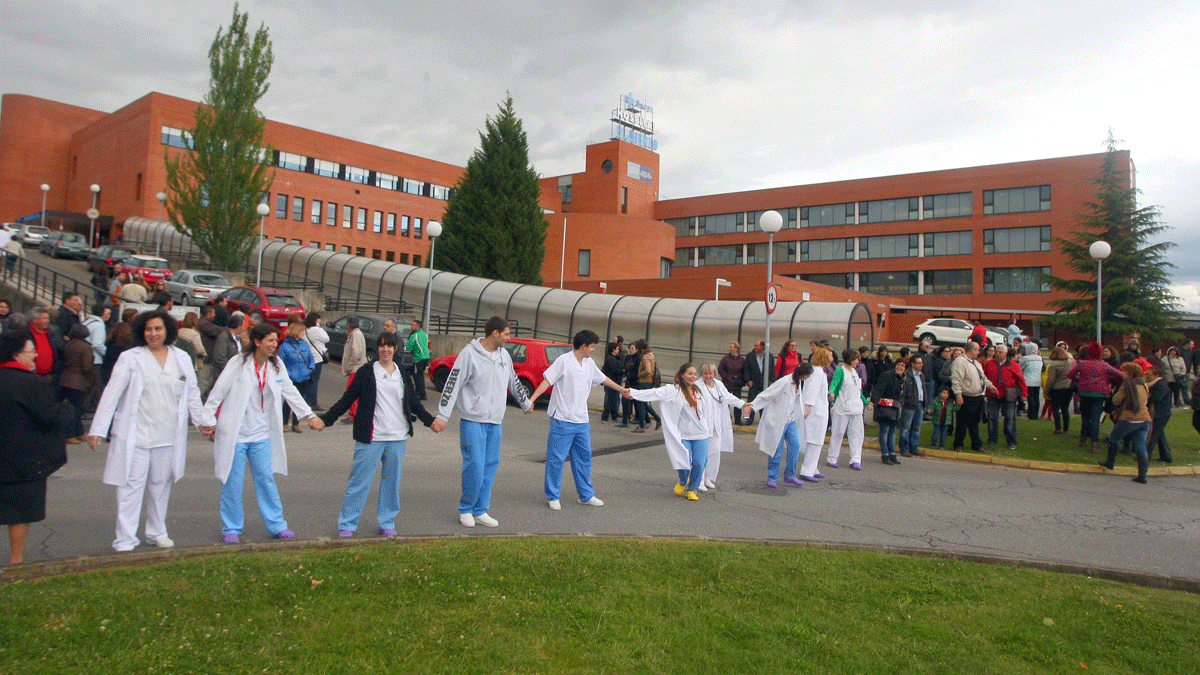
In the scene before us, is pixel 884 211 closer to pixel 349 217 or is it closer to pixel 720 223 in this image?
pixel 720 223

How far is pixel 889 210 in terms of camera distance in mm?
58688

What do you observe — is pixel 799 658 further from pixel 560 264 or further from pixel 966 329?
pixel 560 264

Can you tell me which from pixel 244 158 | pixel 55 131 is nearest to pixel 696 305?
pixel 244 158

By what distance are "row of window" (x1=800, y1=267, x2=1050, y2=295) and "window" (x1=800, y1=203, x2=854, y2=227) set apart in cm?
438

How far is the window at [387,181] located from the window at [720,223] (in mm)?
27486

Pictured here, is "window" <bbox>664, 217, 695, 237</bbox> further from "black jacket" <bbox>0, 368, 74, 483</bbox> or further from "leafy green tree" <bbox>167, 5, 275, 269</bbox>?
"black jacket" <bbox>0, 368, 74, 483</bbox>

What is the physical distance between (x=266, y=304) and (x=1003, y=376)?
19.2m

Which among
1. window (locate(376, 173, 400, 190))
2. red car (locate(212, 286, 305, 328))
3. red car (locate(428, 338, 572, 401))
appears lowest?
red car (locate(428, 338, 572, 401))

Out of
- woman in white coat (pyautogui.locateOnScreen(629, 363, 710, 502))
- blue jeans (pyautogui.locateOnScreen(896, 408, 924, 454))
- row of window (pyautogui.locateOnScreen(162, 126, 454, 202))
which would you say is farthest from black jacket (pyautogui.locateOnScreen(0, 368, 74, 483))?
row of window (pyautogui.locateOnScreen(162, 126, 454, 202))

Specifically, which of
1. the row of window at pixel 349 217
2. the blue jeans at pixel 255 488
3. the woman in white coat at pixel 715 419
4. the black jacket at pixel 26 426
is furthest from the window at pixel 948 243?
the black jacket at pixel 26 426

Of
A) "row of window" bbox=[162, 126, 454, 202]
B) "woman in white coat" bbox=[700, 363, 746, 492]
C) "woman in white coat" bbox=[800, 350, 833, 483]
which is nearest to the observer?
"woman in white coat" bbox=[700, 363, 746, 492]

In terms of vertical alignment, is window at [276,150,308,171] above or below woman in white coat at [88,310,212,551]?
above

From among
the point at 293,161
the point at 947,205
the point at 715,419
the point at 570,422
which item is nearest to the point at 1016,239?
the point at 947,205

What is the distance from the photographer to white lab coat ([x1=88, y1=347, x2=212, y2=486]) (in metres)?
5.25
